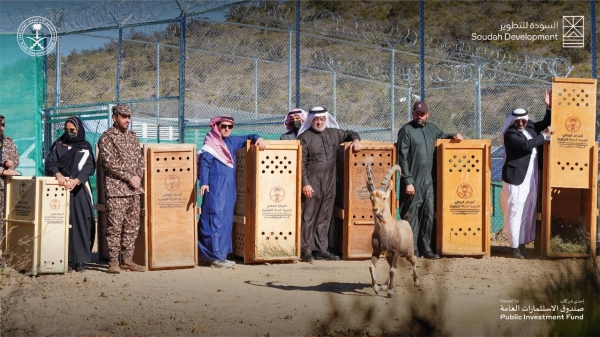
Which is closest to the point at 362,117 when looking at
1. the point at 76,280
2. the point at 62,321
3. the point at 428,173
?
the point at 428,173

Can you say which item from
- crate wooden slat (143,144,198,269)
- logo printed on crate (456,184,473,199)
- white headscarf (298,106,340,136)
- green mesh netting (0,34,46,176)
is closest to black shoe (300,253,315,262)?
crate wooden slat (143,144,198,269)

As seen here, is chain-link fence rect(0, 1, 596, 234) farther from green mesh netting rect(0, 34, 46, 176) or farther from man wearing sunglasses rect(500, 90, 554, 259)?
man wearing sunglasses rect(500, 90, 554, 259)

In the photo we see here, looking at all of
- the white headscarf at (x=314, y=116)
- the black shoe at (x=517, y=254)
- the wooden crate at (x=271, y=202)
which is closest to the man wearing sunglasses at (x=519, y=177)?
the black shoe at (x=517, y=254)

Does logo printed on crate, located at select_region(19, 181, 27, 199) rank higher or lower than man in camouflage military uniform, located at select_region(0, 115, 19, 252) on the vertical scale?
lower

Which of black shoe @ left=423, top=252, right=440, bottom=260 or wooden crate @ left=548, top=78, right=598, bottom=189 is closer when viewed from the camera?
wooden crate @ left=548, top=78, right=598, bottom=189

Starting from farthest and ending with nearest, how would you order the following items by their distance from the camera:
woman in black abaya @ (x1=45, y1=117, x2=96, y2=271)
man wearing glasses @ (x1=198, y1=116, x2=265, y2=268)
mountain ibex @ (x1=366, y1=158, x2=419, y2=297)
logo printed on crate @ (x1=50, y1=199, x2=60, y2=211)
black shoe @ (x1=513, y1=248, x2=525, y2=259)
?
black shoe @ (x1=513, y1=248, x2=525, y2=259) → man wearing glasses @ (x1=198, y1=116, x2=265, y2=268) → woman in black abaya @ (x1=45, y1=117, x2=96, y2=271) → logo printed on crate @ (x1=50, y1=199, x2=60, y2=211) → mountain ibex @ (x1=366, y1=158, x2=419, y2=297)

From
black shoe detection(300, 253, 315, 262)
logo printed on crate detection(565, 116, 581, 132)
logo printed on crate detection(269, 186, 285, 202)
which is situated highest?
logo printed on crate detection(565, 116, 581, 132)

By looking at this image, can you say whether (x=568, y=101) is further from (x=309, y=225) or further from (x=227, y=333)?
(x=227, y=333)

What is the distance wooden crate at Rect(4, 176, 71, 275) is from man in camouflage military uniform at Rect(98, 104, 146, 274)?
0.50 meters

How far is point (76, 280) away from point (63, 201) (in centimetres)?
95

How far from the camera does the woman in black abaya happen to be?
11.0 meters

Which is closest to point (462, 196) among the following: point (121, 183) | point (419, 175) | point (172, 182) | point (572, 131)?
point (419, 175)

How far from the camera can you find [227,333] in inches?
290

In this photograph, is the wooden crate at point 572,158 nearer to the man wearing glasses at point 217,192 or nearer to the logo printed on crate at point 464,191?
the logo printed on crate at point 464,191
